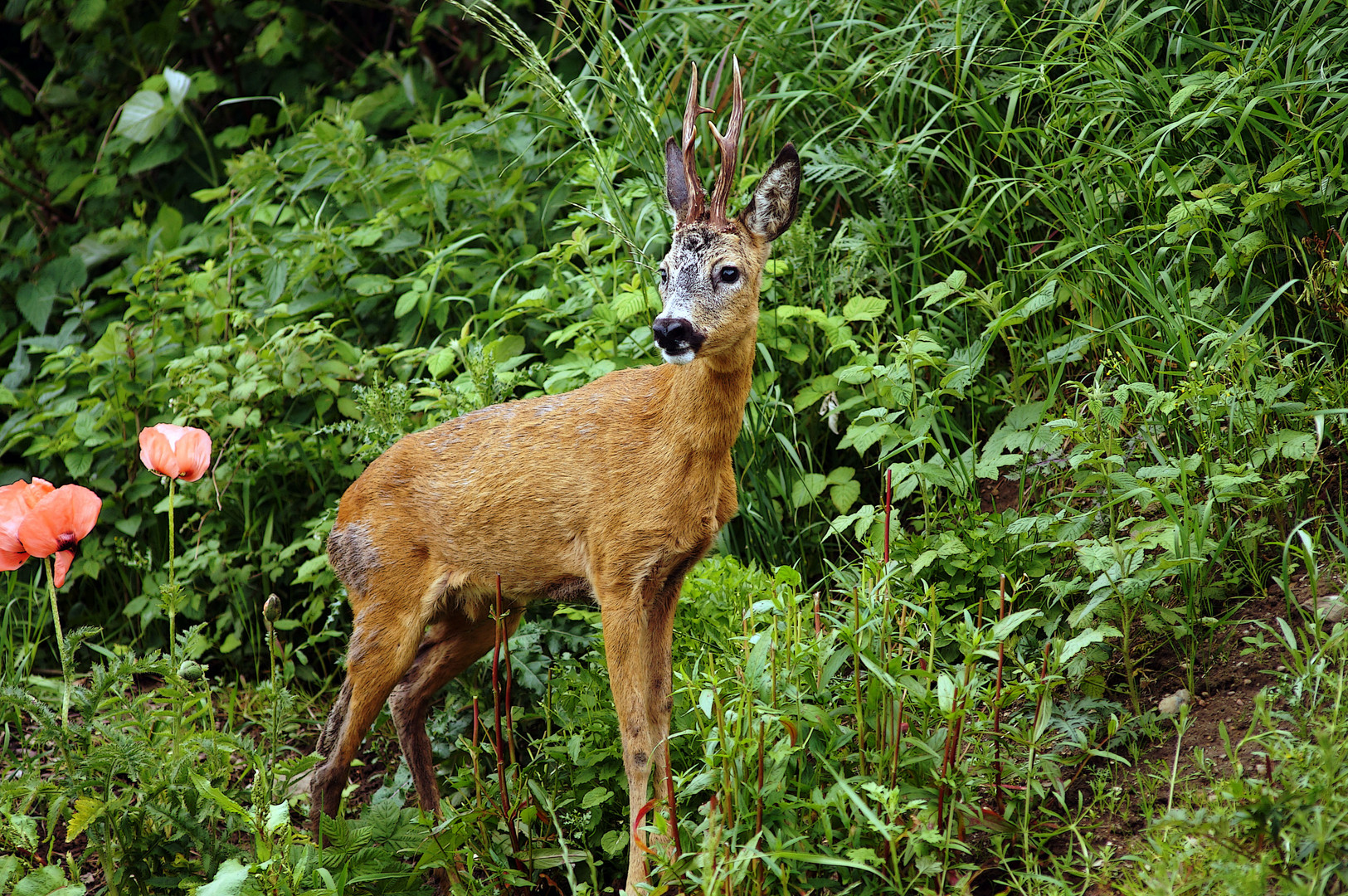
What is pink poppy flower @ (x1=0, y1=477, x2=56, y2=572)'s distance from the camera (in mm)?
3037

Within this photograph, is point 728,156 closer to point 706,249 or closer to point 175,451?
point 706,249

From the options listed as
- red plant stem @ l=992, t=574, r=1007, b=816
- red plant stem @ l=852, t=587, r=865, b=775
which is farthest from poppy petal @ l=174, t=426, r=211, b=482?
red plant stem @ l=992, t=574, r=1007, b=816

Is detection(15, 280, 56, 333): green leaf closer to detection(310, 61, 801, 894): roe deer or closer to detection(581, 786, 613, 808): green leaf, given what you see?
detection(310, 61, 801, 894): roe deer

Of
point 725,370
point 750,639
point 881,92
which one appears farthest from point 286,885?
point 881,92

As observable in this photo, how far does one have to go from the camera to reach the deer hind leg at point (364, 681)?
12.0 ft

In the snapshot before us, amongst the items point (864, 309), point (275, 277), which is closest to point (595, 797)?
point (864, 309)

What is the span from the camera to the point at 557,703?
3674mm

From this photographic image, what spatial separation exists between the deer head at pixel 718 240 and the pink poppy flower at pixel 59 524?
66.2 inches

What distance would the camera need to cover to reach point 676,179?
3605 mm

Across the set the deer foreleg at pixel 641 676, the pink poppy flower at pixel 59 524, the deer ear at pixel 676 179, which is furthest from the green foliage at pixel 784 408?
the deer ear at pixel 676 179

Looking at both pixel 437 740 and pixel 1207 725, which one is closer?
pixel 1207 725

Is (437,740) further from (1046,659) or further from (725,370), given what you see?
(1046,659)

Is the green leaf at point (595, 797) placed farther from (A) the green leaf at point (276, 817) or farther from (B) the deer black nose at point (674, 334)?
(B) the deer black nose at point (674, 334)

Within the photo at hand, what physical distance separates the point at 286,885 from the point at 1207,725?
8.03 feet
